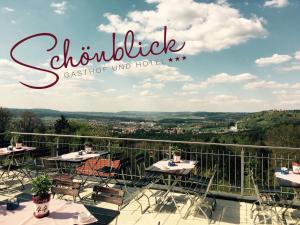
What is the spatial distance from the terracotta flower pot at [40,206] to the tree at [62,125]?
50227mm

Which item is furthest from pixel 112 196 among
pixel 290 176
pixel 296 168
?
pixel 296 168

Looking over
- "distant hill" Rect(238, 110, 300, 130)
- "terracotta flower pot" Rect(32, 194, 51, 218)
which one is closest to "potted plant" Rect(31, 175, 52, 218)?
"terracotta flower pot" Rect(32, 194, 51, 218)

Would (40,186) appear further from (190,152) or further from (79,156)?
(190,152)

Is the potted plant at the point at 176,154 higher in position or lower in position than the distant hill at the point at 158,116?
lower

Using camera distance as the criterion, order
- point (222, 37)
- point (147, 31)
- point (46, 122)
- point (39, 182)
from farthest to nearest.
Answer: point (46, 122) < point (222, 37) < point (147, 31) < point (39, 182)

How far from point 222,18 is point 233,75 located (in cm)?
2233

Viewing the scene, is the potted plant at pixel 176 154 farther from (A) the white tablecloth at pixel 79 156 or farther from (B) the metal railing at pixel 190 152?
(A) the white tablecloth at pixel 79 156

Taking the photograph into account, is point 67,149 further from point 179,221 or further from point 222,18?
point 222,18

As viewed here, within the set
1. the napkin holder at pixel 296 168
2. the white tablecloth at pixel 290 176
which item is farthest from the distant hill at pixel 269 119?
the white tablecloth at pixel 290 176

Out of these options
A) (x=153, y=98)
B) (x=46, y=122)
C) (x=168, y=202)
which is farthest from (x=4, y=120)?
(x=168, y=202)

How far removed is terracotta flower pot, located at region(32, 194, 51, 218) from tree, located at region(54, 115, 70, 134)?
165 feet

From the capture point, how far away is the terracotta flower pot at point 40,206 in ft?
9.19

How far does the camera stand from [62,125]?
5341 centimetres

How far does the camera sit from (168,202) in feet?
18.8
